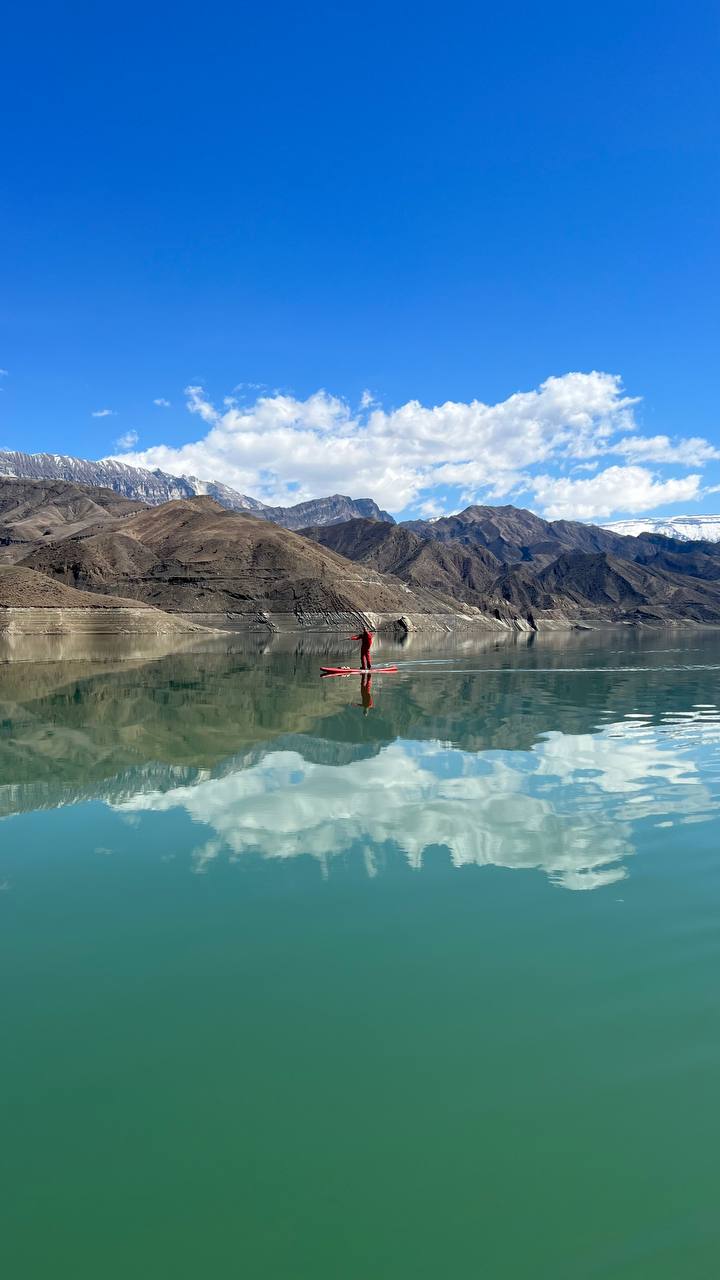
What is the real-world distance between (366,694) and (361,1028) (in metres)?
31.9

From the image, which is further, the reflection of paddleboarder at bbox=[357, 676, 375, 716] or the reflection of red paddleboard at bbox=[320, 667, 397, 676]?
the reflection of red paddleboard at bbox=[320, 667, 397, 676]

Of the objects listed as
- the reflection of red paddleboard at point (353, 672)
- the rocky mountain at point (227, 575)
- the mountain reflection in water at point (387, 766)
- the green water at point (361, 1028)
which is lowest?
the green water at point (361, 1028)

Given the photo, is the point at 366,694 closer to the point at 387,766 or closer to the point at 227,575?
the point at 387,766

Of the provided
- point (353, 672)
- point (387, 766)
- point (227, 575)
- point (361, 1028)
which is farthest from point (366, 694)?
point (227, 575)

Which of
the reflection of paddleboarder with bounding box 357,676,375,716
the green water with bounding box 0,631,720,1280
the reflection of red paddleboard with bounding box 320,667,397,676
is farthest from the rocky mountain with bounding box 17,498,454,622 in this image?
the green water with bounding box 0,631,720,1280

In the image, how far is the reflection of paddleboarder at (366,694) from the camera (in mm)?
33500

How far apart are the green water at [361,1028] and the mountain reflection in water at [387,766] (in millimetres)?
152

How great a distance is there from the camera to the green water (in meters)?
4.69

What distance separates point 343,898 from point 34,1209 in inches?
229

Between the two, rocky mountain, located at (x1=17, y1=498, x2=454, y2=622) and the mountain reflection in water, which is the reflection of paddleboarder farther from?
rocky mountain, located at (x1=17, y1=498, x2=454, y2=622)

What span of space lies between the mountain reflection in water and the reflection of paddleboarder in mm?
441

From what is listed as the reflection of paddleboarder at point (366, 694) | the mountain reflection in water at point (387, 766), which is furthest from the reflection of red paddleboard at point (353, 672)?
the mountain reflection in water at point (387, 766)

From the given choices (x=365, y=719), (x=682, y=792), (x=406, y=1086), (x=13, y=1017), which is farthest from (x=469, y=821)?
(x=365, y=719)

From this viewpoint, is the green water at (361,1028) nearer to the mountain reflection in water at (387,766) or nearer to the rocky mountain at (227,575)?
the mountain reflection in water at (387,766)
